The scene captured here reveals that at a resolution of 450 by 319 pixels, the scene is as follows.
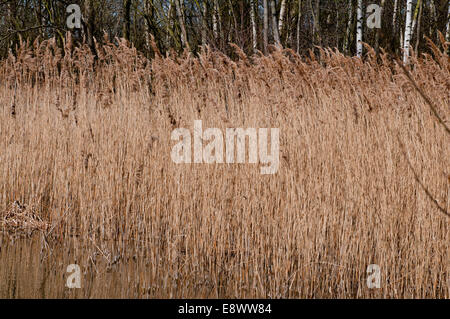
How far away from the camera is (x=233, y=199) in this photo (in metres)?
2.97

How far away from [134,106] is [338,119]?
5.29ft

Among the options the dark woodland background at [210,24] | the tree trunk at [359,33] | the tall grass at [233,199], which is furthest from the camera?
the tree trunk at [359,33]

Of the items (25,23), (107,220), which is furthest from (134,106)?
(25,23)

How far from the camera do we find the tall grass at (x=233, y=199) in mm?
2643

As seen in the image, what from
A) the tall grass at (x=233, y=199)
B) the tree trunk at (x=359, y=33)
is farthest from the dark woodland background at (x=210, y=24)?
the tall grass at (x=233, y=199)

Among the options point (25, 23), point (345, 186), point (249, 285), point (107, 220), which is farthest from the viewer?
point (25, 23)

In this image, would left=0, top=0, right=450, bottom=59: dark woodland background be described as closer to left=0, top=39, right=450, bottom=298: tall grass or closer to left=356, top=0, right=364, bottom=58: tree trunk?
left=356, top=0, right=364, bottom=58: tree trunk

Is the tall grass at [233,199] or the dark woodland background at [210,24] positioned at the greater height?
the dark woodland background at [210,24]

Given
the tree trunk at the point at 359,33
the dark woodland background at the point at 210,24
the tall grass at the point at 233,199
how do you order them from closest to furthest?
the tall grass at the point at 233,199, the dark woodland background at the point at 210,24, the tree trunk at the point at 359,33

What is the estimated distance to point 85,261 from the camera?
117 inches

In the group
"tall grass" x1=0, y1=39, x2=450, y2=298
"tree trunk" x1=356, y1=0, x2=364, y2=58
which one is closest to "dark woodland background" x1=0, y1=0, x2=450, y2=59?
"tree trunk" x1=356, y1=0, x2=364, y2=58

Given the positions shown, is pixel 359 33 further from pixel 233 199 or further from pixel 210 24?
pixel 233 199

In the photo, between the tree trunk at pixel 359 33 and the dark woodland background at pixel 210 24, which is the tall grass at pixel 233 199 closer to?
the dark woodland background at pixel 210 24
